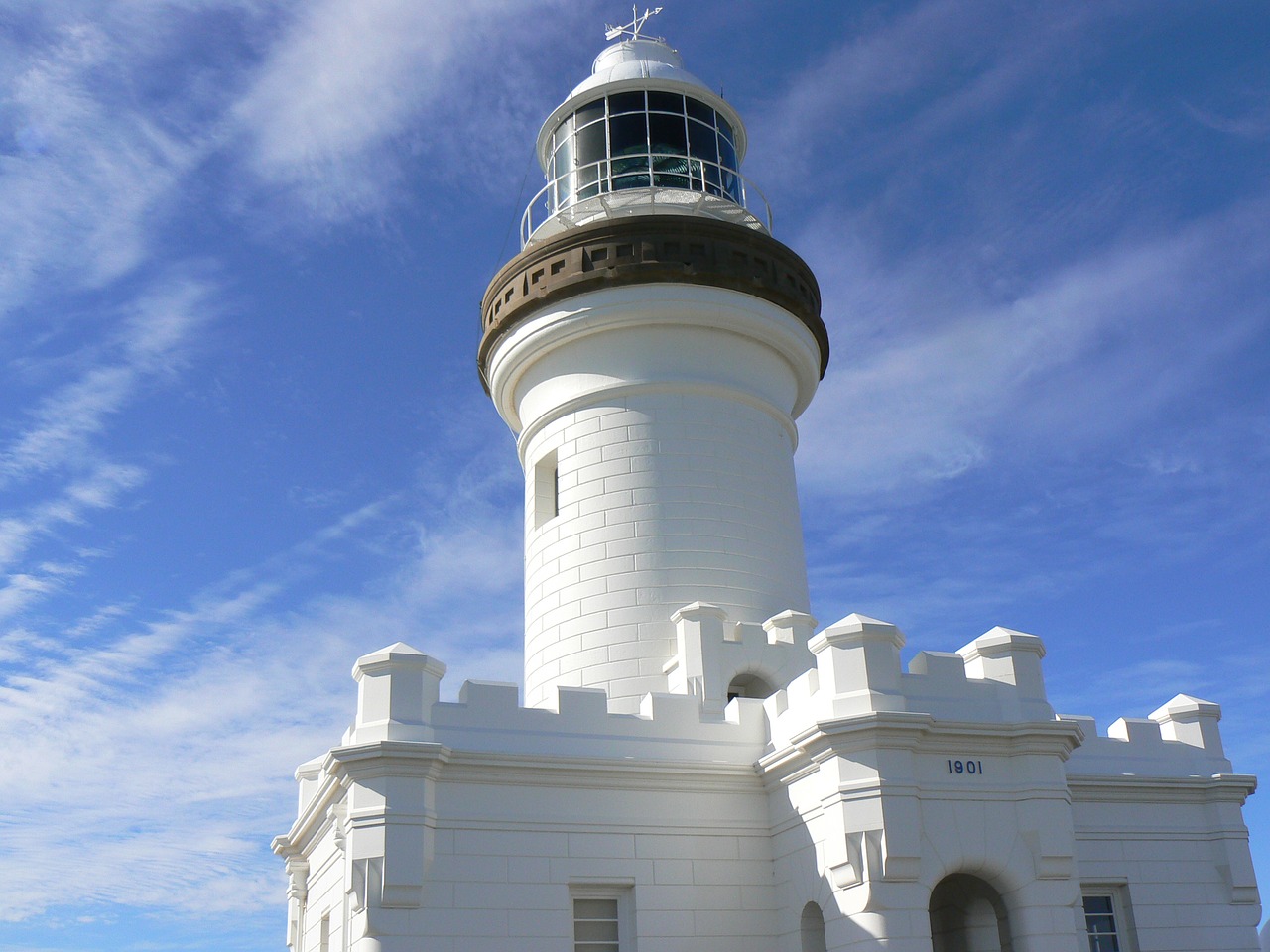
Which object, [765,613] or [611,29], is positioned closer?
[765,613]

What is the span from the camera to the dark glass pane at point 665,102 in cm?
1984

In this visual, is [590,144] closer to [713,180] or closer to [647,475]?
[713,180]

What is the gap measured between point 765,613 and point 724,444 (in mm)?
2485

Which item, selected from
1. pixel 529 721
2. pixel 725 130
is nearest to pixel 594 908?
pixel 529 721

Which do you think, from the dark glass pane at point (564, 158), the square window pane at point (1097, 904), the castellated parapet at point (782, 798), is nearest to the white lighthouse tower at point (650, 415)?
the dark glass pane at point (564, 158)

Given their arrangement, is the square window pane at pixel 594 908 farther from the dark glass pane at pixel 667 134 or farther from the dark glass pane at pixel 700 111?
the dark glass pane at pixel 700 111

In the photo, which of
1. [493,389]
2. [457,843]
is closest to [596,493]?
[493,389]

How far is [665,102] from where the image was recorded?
19906mm

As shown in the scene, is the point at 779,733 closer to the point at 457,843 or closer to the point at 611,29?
the point at 457,843

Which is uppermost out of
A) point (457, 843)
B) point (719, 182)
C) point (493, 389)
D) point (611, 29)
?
point (611, 29)

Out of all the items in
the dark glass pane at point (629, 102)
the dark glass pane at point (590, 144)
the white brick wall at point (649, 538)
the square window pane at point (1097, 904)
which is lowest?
the square window pane at point (1097, 904)

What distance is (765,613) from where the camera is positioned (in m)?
16.7

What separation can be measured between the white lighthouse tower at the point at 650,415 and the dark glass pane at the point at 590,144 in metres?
0.14

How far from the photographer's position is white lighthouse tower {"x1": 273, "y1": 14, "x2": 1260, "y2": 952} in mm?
12250
